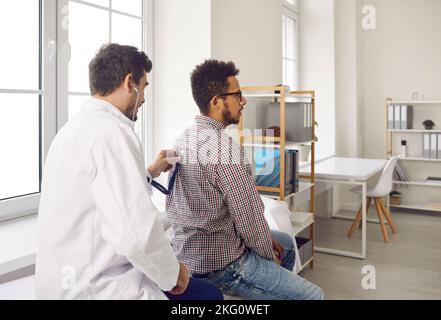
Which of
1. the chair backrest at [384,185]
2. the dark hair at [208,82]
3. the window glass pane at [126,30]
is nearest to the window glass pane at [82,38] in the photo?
the window glass pane at [126,30]

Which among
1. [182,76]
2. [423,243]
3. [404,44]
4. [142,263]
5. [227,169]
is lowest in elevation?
[423,243]

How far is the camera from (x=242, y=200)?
1.57 meters

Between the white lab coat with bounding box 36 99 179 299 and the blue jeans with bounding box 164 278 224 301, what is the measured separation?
1.16ft

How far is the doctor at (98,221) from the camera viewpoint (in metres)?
1.07

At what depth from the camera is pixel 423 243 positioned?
3.92 m

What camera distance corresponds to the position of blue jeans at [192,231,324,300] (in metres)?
1.59

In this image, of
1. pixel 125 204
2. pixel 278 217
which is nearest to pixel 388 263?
pixel 278 217

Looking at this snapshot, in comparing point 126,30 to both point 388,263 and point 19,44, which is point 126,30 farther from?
point 388,263

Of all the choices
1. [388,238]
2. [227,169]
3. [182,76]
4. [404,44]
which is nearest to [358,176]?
[388,238]

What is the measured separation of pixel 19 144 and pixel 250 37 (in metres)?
1.84

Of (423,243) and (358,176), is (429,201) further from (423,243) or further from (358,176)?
(358,176)

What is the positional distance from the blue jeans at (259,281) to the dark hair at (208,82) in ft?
2.25
